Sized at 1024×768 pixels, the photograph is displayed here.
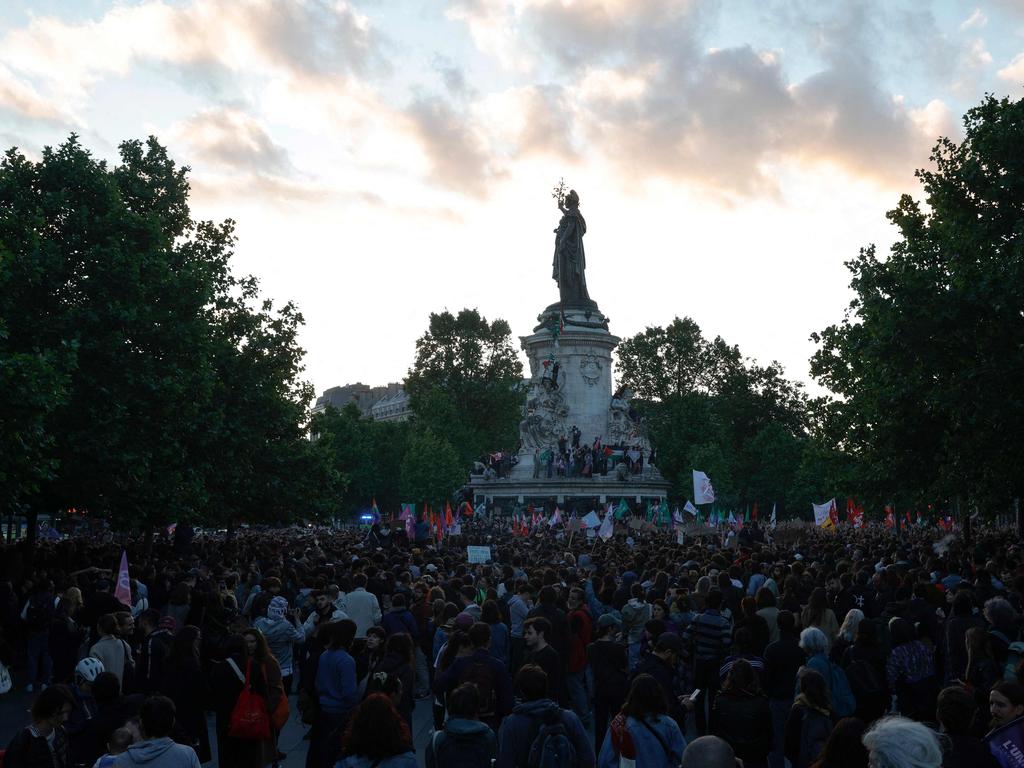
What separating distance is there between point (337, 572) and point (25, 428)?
23.2 feet

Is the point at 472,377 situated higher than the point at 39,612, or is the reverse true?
the point at 472,377

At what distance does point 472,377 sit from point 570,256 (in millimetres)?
30667

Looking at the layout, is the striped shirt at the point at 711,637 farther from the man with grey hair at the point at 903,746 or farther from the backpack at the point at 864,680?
the man with grey hair at the point at 903,746

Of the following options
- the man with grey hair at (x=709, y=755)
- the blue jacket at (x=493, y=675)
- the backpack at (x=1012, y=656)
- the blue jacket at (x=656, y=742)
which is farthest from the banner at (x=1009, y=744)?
the blue jacket at (x=493, y=675)

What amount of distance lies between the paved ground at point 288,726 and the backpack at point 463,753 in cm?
549

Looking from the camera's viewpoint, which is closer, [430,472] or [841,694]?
[841,694]

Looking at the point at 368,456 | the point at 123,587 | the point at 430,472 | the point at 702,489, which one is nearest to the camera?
the point at 123,587

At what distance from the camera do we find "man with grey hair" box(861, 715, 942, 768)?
16.0 ft

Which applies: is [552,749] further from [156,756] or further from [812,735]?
[156,756]

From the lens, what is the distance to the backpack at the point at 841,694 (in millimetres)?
9281

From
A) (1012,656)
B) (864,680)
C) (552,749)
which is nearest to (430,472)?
(864,680)

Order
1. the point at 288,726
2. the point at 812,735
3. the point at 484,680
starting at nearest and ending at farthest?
the point at 812,735 < the point at 484,680 < the point at 288,726

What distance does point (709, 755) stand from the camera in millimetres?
5684

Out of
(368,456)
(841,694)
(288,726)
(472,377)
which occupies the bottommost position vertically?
(288,726)
